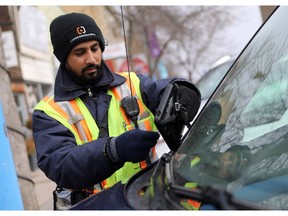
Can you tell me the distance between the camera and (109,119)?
2.37m

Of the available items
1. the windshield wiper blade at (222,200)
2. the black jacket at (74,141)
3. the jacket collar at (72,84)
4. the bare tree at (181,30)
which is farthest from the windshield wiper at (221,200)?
the bare tree at (181,30)

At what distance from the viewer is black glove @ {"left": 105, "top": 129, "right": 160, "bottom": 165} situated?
1978 mm

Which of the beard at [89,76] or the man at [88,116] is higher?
the beard at [89,76]

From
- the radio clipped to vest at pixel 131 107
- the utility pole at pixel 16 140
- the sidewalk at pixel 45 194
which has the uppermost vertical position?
the radio clipped to vest at pixel 131 107

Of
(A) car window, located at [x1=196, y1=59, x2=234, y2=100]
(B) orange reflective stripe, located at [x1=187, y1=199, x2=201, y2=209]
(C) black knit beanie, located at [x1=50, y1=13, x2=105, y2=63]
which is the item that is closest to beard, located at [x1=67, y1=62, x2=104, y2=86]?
(C) black knit beanie, located at [x1=50, y1=13, x2=105, y2=63]

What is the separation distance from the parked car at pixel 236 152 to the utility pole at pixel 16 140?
2.88 m

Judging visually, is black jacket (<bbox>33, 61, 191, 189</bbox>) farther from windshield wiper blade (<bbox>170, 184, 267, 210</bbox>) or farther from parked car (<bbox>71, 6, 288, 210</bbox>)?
windshield wiper blade (<bbox>170, 184, 267, 210</bbox>)

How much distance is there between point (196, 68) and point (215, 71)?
2097cm

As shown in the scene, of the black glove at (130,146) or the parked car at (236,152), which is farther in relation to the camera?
the black glove at (130,146)

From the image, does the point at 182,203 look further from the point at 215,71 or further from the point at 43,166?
the point at 215,71

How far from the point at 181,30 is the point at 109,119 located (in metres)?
20.2

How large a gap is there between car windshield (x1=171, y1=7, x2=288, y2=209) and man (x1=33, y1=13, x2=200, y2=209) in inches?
8.9

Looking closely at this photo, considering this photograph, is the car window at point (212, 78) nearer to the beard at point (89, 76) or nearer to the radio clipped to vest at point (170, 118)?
the beard at point (89, 76)

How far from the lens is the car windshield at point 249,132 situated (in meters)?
1.64
